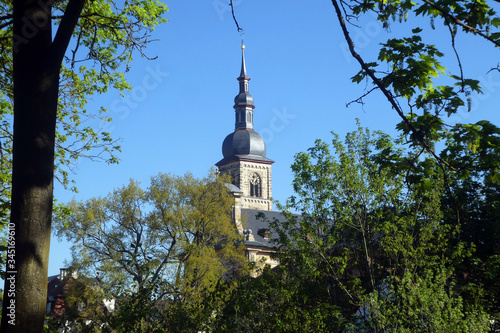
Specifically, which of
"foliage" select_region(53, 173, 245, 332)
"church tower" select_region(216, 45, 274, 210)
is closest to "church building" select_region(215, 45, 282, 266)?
"church tower" select_region(216, 45, 274, 210)

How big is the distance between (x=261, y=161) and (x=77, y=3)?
96382mm

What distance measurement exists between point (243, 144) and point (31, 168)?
317 feet

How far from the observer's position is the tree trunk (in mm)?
4504

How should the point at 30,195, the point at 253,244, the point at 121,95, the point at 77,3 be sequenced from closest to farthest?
the point at 30,195 < the point at 77,3 < the point at 121,95 < the point at 253,244

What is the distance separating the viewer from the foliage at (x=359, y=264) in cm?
Answer: 1212

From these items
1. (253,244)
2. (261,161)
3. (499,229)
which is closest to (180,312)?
(499,229)

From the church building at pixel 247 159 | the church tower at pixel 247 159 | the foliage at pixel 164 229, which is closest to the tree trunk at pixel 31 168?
the foliage at pixel 164 229

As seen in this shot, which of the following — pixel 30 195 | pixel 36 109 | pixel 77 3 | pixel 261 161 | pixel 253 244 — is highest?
pixel 261 161

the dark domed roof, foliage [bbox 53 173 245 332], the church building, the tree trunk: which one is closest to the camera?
the tree trunk

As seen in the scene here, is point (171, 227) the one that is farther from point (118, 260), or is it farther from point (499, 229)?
point (499, 229)

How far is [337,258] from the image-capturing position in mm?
15352

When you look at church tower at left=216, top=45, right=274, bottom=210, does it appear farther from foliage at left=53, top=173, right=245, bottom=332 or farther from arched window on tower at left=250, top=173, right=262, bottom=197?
foliage at left=53, top=173, right=245, bottom=332

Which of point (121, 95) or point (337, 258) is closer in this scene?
point (121, 95)

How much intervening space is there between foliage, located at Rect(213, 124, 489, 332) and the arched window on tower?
81483 millimetres
